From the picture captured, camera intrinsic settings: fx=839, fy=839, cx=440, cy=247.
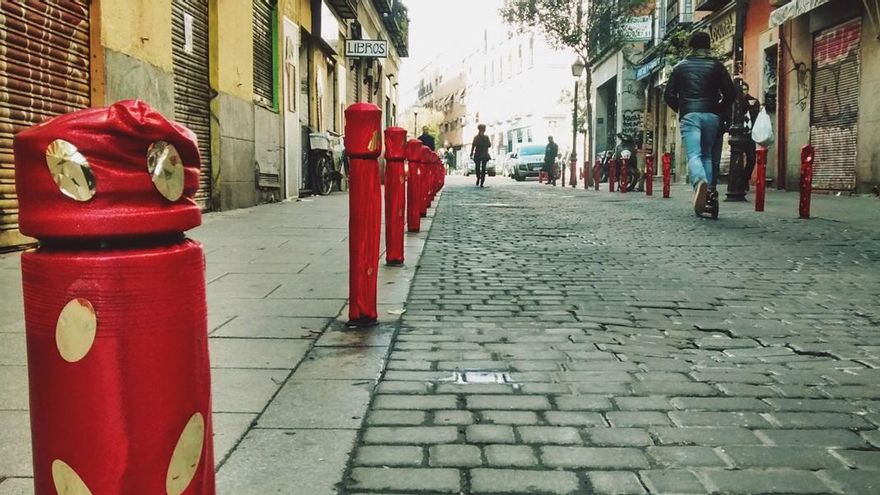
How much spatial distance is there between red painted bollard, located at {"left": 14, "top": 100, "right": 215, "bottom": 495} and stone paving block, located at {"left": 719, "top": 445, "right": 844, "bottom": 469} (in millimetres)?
1581

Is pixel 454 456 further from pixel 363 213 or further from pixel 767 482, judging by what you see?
pixel 363 213

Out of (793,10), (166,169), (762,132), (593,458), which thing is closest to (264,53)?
(762,132)

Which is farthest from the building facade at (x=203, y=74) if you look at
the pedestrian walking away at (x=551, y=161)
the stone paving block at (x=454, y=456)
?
the pedestrian walking away at (x=551, y=161)

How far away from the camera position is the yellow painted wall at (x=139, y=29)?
773 cm

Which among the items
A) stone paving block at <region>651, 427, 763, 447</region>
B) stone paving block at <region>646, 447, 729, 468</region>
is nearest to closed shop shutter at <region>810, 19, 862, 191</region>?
stone paving block at <region>651, 427, 763, 447</region>

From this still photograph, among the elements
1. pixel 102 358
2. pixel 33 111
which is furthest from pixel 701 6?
pixel 102 358

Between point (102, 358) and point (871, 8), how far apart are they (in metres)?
17.3

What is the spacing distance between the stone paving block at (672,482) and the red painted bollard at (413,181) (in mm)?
6256

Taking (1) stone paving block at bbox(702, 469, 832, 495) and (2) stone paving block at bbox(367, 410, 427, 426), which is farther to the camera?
(2) stone paving block at bbox(367, 410, 427, 426)

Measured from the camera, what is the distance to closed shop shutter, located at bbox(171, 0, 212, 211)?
10180 mm

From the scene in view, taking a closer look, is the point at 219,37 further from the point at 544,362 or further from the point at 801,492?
the point at 801,492

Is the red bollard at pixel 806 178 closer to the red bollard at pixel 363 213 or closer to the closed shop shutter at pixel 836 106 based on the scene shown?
the closed shop shutter at pixel 836 106

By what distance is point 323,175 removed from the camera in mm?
18062

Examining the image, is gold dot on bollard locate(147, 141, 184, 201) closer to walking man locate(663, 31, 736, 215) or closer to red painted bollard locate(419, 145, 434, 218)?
red painted bollard locate(419, 145, 434, 218)
